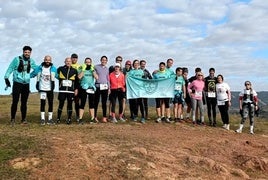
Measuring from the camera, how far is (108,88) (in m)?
13.9

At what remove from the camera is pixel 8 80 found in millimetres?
12211

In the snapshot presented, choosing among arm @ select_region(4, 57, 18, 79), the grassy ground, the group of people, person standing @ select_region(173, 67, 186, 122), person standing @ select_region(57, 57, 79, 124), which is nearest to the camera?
the grassy ground

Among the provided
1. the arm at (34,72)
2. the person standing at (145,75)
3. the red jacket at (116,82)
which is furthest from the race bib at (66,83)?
the person standing at (145,75)

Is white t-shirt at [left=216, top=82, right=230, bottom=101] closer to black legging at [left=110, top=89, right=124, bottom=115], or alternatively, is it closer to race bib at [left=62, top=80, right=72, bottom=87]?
black legging at [left=110, top=89, right=124, bottom=115]

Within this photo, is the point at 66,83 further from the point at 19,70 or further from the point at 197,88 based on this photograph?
the point at 197,88

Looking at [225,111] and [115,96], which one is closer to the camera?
[115,96]

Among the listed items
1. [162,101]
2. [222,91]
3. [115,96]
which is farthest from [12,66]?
[222,91]

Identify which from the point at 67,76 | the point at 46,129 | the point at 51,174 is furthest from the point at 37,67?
the point at 51,174

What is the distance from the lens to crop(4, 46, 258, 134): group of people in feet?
41.4

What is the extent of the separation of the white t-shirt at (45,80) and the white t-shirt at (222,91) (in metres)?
6.79

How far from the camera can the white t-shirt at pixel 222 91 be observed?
15273 millimetres

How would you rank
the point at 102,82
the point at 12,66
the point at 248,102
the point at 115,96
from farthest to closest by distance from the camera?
the point at 248,102 → the point at 115,96 → the point at 102,82 → the point at 12,66

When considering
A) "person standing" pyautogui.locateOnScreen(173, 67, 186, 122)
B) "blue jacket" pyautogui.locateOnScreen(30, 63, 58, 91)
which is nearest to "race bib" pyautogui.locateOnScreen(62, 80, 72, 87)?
"blue jacket" pyautogui.locateOnScreen(30, 63, 58, 91)

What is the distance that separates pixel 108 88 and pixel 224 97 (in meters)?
4.78
